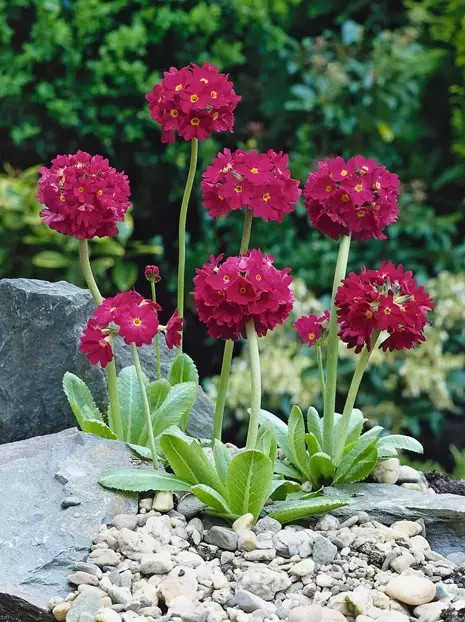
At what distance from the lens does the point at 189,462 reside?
2.82 m

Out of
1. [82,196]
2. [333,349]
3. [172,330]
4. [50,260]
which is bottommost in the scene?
[50,260]

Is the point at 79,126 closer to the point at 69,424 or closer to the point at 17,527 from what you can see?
the point at 69,424

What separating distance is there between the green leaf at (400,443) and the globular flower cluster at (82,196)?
1088mm

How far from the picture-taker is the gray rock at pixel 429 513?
2.92 m

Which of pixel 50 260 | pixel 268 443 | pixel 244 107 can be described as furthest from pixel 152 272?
pixel 244 107

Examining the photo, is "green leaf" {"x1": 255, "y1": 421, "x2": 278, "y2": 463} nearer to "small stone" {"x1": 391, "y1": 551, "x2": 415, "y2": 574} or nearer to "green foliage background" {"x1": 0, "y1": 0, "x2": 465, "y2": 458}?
"small stone" {"x1": 391, "y1": 551, "x2": 415, "y2": 574}

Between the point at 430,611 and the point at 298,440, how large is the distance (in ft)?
2.48

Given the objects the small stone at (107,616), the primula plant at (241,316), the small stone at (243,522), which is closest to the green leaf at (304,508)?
the primula plant at (241,316)

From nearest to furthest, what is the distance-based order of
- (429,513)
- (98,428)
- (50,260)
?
(429,513), (98,428), (50,260)

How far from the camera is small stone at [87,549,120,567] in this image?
8.51 ft

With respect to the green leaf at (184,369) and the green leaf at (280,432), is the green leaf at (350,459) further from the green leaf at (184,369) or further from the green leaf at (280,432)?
the green leaf at (184,369)

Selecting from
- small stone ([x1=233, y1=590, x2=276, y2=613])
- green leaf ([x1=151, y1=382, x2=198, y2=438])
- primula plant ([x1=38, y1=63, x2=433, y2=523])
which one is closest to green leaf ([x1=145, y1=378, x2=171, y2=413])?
primula plant ([x1=38, y1=63, x2=433, y2=523])

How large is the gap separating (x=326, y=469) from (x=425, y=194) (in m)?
3.14

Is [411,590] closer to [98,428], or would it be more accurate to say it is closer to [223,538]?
[223,538]
